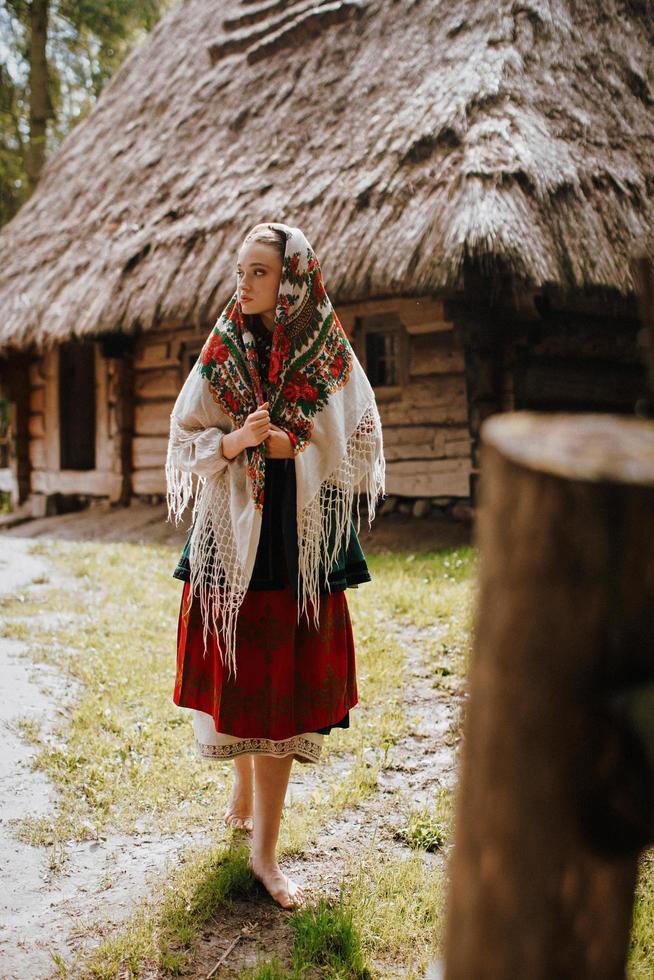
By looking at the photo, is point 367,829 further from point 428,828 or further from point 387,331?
point 387,331

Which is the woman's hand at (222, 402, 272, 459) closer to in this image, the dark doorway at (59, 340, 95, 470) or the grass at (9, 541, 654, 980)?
the grass at (9, 541, 654, 980)

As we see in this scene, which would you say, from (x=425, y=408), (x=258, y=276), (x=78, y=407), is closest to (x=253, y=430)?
(x=258, y=276)

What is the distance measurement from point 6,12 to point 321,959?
51.5 feet

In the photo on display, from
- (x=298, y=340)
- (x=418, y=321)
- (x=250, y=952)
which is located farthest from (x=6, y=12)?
(x=250, y=952)

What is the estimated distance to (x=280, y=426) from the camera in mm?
2004

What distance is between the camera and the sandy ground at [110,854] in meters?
1.87

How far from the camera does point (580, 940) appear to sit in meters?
0.73

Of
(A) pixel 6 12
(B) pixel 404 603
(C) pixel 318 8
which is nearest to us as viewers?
(B) pixel 404 603

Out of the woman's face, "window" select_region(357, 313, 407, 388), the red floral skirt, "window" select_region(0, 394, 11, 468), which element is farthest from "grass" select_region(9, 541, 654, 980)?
"window" select_region(0, 394, 11, 468)

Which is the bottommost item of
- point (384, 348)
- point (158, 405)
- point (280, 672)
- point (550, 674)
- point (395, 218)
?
point (280, 672)

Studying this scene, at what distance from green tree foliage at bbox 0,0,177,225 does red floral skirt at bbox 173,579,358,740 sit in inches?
531

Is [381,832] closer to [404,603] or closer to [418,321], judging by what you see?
[404,603]

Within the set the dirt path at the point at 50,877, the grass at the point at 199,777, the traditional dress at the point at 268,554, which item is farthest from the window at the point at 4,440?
the traditional dress at the point at 268,554

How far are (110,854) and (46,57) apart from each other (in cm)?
1442
